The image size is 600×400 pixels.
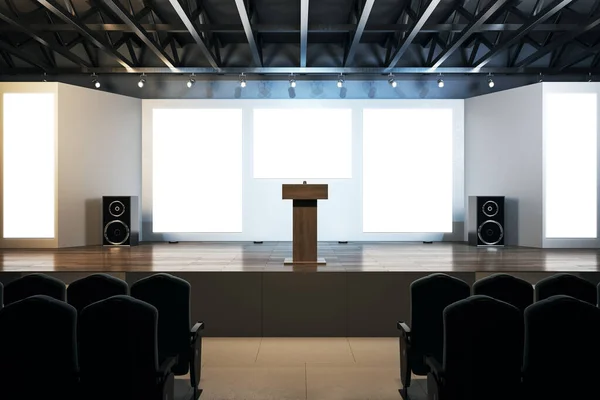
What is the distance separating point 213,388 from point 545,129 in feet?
23.5

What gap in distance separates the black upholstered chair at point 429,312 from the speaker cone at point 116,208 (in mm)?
6391

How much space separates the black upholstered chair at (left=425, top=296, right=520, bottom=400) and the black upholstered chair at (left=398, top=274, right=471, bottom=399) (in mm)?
674

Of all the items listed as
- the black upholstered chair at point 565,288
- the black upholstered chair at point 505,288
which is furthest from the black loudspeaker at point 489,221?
the black upholstered chair at point 505,288

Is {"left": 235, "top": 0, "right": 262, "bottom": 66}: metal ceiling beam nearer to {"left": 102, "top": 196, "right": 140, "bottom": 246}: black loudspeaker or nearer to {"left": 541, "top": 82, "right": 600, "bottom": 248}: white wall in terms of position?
{"left": 102, "top": 196, "right": 140, "bottom": 246}: black loudspeaker

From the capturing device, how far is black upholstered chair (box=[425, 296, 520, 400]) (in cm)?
208

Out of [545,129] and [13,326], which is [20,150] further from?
[545,129]

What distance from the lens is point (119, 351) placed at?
2.12 meters

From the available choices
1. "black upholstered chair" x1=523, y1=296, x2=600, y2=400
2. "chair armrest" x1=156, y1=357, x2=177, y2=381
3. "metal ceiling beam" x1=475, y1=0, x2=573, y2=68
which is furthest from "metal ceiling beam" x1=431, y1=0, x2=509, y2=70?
"chair armrest" x1=156, y1=357, x2=177, y2=381

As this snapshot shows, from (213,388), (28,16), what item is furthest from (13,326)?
(28,16)

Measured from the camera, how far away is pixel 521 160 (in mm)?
8172

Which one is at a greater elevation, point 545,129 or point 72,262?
point 545,129

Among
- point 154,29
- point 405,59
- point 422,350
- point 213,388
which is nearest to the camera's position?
point 422,350

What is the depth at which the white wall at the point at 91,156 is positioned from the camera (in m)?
8.00

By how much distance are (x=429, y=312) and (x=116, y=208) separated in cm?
654
